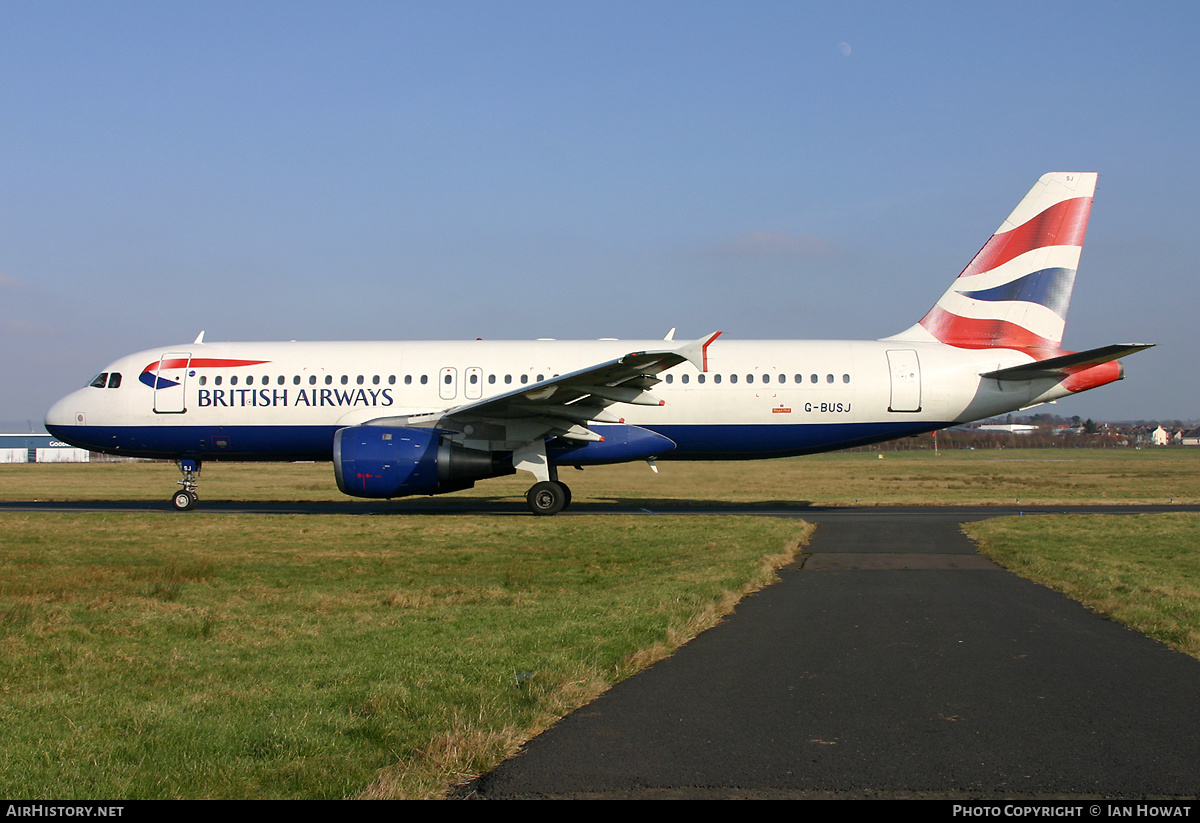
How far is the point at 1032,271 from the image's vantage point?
2189cm

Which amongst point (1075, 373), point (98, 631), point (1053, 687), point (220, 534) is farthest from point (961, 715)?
point (1075, 373)

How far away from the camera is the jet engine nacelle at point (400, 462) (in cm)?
1880

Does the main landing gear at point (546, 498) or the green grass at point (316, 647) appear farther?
the main landing gear at point (546, 498)

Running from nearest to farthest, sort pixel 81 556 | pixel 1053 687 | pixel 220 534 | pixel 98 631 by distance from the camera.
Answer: pixel 1053 687
pixel 98 631
pixel 81 556
pixel 220 534

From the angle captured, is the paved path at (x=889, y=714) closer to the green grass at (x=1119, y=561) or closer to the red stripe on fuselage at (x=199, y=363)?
the green grass at (x=1119, y=561)

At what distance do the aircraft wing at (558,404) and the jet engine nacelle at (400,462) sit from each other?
708 mm

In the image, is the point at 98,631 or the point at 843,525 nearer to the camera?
the point at 98,631

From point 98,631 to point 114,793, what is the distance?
452cm

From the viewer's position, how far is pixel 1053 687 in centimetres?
599

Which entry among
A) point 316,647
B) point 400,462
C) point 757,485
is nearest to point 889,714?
point 316,647

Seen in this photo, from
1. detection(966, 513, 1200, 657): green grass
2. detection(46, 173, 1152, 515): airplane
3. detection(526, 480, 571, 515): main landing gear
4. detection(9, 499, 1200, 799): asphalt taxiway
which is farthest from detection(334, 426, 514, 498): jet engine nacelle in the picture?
detection(9, 499, 1200, 799): asphalt taxiway

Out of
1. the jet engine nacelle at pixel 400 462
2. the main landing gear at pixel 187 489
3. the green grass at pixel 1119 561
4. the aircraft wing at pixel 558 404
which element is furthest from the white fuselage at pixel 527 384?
the green grass at pixel 1119 561

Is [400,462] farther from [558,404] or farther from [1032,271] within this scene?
[1032,271]
